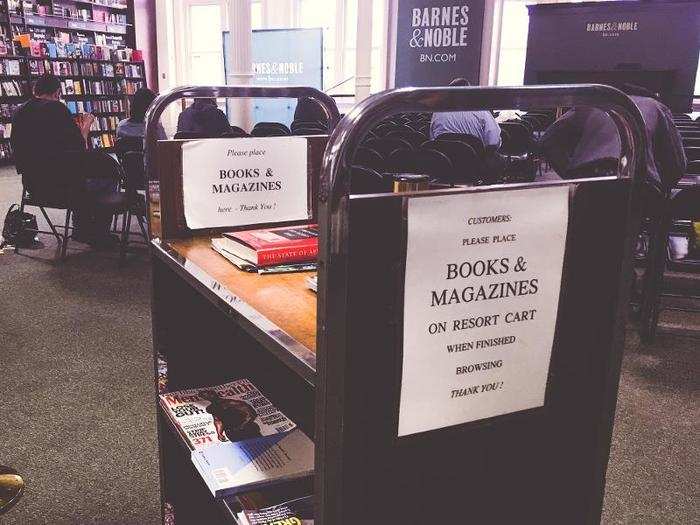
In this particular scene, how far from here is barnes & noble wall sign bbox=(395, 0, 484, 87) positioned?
10.2m

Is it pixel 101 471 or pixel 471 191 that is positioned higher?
pixel 471 191

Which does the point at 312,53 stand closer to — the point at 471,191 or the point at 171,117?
the point at 171,117

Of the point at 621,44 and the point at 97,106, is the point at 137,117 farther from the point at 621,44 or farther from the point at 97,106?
the point at 621,44

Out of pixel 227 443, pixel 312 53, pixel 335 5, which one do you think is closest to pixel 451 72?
pixel 312 53

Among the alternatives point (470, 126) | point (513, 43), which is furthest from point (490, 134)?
point (513, 43)

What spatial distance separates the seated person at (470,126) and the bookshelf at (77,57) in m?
5.96

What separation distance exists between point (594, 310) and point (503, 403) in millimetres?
187

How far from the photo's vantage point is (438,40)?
10461mm

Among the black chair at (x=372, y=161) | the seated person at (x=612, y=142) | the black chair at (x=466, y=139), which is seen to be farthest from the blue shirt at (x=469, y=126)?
the seated person at (x=612, y=142)

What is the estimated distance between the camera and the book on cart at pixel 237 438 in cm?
117

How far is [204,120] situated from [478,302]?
514 centimetres

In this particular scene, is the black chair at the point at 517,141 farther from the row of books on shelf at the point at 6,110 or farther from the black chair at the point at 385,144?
the row of books on shelf at the point at 6,110

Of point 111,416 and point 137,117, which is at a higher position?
point 137,117

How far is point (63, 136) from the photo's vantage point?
4.71m
